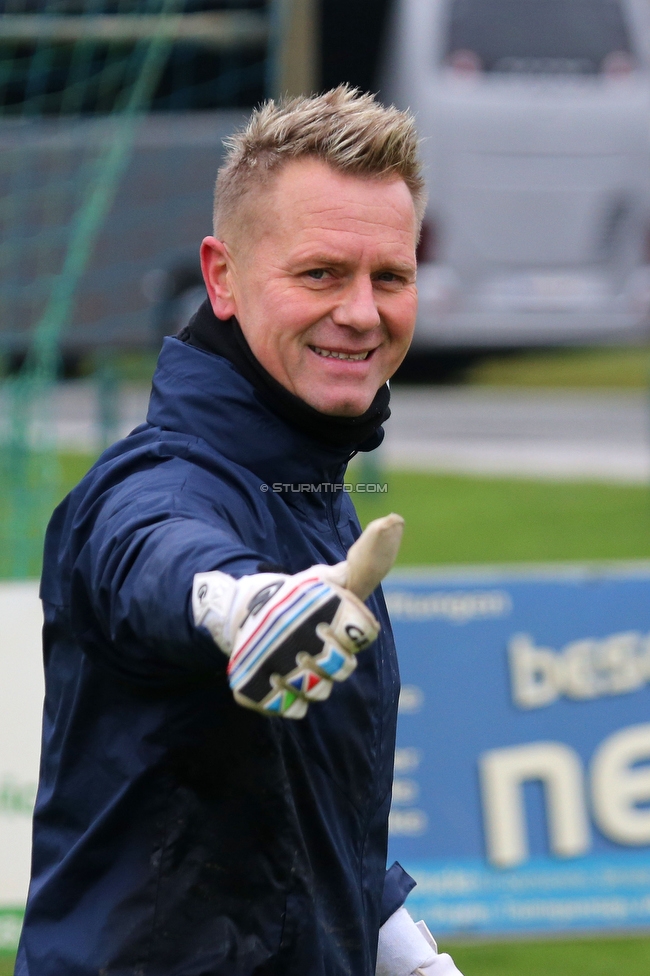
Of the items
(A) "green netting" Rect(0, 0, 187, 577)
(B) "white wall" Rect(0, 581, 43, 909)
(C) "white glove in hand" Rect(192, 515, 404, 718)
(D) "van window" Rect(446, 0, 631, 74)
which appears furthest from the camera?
(D) "van window" Rect(446, 0, 631, 74)

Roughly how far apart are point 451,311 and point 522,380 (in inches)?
121

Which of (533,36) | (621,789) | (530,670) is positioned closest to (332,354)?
(530,670)

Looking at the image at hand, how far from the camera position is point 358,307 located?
6.47 ft

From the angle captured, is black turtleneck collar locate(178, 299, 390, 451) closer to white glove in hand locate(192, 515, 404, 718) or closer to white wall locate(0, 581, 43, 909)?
white glove in hand locate(192, 515, 404, 718)

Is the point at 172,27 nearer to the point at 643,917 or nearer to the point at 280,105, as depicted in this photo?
the point at 643,917

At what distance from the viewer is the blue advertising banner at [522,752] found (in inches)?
171

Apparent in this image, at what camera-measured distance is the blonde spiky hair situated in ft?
6.40

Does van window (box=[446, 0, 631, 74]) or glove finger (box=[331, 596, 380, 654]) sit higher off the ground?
van window (box=[446, 0, 631, 74])

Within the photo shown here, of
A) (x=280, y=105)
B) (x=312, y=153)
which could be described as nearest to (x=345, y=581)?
(x=312, y=153)

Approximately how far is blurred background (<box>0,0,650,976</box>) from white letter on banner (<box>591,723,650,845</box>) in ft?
17.7

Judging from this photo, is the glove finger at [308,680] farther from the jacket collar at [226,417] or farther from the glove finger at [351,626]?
the jacket collar at [226,417]

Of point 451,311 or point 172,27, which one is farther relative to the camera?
point 451,311

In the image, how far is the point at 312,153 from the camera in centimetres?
196

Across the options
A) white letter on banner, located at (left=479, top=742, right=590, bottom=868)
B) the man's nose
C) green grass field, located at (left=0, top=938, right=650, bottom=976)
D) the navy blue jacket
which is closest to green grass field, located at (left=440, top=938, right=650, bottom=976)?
green grass field, located at (left=0, top=938, right=650, bottom=976)
